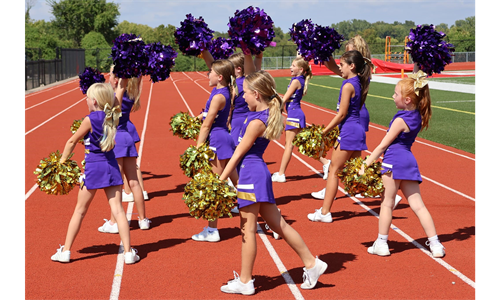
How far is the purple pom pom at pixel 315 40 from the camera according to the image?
572cm

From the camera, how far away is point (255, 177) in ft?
12.9

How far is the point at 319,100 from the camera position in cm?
2162

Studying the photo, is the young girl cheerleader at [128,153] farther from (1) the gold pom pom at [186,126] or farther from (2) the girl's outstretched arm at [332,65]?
(2) the girl's outstretched arm at [332,65]

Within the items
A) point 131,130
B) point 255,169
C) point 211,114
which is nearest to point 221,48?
point 211,114

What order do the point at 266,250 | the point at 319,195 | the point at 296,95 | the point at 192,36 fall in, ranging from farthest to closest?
the point at 296,95 < the point at 319,195 < the point at 192,36 < the point at 266,250

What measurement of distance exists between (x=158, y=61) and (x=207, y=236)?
194cm

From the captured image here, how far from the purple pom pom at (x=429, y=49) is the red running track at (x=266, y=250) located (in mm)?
1839

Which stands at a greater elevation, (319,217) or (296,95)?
(296,95)

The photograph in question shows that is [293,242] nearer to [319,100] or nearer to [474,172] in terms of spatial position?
[474,172]

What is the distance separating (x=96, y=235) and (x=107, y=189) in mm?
1076

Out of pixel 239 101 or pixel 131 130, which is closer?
pixel 239 101

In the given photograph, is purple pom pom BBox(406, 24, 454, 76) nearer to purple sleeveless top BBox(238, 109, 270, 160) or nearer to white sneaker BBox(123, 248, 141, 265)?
purple sleeveless top BBox(238, 109, 270, 160)

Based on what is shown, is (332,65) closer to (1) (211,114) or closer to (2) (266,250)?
(1) (211,114)
